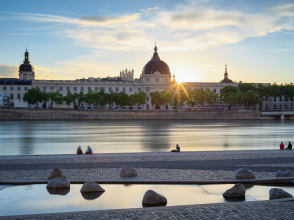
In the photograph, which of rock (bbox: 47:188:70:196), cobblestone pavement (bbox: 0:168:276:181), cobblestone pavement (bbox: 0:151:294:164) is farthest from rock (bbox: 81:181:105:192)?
cobblestone pavement (bbox: 0:151:294:164)

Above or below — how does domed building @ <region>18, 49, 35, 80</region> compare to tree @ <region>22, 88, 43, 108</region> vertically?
above

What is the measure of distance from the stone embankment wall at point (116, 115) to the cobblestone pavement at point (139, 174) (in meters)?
84.3

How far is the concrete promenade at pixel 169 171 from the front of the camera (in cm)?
1031

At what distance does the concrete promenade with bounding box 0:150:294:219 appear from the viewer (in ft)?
33.8

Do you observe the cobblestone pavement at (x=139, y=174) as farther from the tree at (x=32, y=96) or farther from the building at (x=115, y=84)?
the building at (x=115, y=84)

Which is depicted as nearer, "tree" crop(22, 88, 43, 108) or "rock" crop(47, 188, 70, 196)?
"rock" crop(47, 188, 70, 196)

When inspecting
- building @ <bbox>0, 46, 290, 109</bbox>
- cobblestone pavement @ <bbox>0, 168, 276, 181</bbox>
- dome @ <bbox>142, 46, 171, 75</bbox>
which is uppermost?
dome @ <bbox>142, 46, 171, 75</bbox>

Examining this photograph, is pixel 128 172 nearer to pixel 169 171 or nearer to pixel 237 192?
pixel 169 171

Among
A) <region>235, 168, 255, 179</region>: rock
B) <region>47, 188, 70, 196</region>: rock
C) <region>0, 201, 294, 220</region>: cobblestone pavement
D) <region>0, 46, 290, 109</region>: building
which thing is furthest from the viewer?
<region>0, 46, 290, 109</region>: building

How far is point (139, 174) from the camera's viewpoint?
1647cm

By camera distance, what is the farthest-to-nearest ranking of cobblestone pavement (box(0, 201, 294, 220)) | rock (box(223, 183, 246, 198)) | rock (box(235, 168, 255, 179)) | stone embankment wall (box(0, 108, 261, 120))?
stone embankment wall (box(0, 108, 261, 120)) → rock (box(235, 168, 255, 179)) → rock (box(223, 183, 246, 198)) → cobblestone pavement (box(0, 201, 294, 220))

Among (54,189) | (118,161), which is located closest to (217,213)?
(54,189)

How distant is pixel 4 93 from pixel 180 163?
426 ft

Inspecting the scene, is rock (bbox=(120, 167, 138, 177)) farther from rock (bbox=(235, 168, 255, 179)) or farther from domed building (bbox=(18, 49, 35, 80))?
domed building (bbox=(18, 49, 35, 80))
